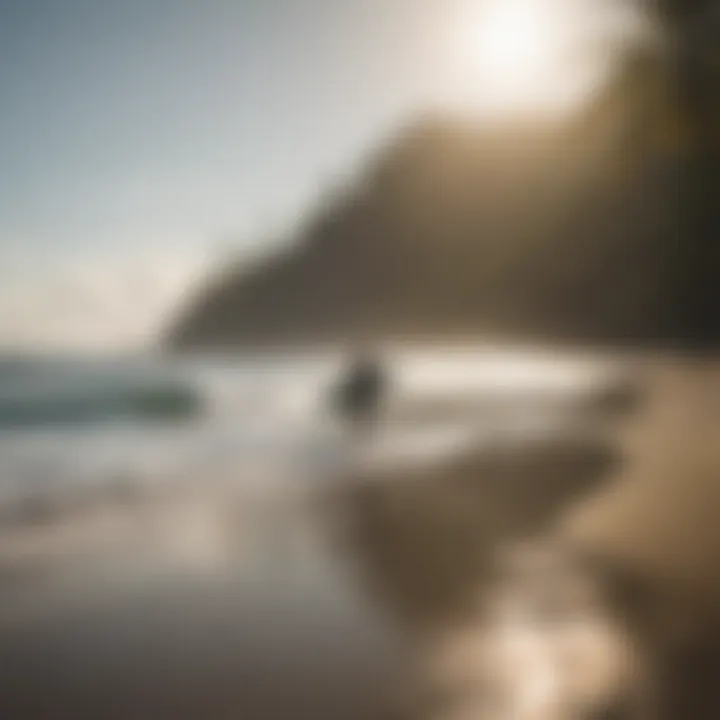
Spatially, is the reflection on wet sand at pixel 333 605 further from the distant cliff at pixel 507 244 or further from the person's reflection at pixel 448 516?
the distant cliff at pixel 507 244

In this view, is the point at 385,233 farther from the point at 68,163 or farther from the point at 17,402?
the point at 17,402

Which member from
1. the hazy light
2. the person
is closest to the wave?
the person

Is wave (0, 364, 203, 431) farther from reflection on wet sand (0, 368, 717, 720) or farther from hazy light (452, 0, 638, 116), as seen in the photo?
hazy light (452, 0, 638, 116)

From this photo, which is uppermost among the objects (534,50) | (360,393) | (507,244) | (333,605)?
(534,50)

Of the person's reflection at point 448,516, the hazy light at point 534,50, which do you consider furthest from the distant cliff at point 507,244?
the person's reflection at point 448,516

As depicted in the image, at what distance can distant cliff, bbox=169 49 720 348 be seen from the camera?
1.17m

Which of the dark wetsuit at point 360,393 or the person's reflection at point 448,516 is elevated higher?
the dark wetsuit at point 360,393

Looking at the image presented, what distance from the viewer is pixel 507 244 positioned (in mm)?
1209

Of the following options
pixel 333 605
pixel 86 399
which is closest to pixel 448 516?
pixel 333 605

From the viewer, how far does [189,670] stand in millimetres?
1025

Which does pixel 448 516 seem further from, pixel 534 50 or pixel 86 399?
pixel 534 50

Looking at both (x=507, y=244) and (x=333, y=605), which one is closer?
(x=333, y=605)

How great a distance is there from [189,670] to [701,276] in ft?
3.20

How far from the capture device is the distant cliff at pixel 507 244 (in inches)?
46.1
